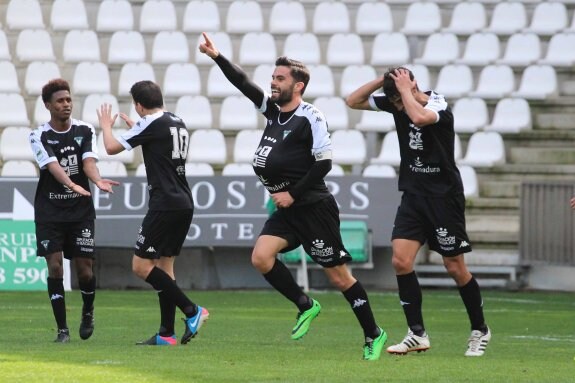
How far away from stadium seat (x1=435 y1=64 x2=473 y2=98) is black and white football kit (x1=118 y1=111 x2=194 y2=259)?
11.2 meters

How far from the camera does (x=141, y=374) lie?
8.08m

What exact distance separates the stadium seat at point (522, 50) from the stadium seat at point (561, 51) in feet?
0.58

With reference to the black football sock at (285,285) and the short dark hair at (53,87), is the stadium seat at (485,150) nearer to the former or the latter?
the short dark hair at (53,87)

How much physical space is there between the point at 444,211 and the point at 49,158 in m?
3.02

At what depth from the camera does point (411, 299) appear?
977cm

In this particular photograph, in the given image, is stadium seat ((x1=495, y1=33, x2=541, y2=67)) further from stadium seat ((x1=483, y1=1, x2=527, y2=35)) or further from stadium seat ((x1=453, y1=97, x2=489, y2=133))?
stadium seat ((x1=453, y1=97, x2=489, y2=133))

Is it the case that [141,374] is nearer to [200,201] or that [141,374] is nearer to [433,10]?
[200,201]

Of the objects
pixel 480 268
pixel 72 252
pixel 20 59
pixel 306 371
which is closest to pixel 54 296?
pixel 72 252

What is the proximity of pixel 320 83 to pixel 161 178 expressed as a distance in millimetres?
11098

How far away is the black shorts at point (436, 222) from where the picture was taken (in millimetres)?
9648

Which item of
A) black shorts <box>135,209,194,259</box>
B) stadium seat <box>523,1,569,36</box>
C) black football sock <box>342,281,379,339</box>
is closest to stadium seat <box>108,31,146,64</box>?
stadium seat <box>523,1,569,36</box>

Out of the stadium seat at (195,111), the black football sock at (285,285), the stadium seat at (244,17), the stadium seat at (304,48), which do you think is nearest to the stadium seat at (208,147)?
the stadium seat at (195,111)

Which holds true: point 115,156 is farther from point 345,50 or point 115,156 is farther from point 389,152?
point 345,50

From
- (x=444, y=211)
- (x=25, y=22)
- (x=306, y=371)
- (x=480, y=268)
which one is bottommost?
(x=480, y=268)
